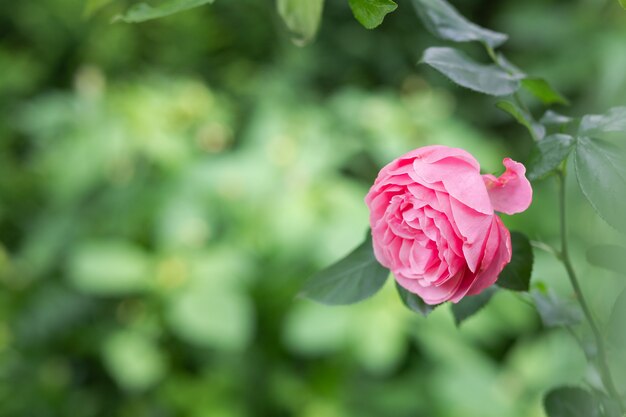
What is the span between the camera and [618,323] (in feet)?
1.31

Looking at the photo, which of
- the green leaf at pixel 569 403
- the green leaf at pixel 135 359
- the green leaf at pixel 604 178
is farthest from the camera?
the green leaf at pixel 135 359

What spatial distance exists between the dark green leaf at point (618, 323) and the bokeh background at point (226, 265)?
0.94 m

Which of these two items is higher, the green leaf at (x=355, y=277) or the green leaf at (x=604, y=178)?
the green leaf at (x=604, y=178)

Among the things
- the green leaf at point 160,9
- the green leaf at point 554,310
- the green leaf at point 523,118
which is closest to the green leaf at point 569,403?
the green leaf at point 554,310

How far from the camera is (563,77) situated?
2086 mm

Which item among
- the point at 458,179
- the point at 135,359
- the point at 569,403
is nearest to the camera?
the point at 458,179

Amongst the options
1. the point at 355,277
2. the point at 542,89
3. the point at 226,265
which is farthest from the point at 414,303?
the point at 226,265

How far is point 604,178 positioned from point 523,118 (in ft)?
0.18

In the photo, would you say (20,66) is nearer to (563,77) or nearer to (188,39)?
(188,39)

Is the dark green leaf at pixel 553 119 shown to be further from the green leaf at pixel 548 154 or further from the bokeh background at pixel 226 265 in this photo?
the bokeh background at pixel 226 265

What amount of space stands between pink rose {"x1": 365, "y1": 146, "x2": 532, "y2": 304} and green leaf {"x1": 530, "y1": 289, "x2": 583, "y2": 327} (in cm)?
13

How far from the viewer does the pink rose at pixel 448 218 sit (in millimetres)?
363

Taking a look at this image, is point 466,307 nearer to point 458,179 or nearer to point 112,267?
point 458,179

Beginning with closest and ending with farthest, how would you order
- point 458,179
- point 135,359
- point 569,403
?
point 458,179, point 569,403, point 135,359
